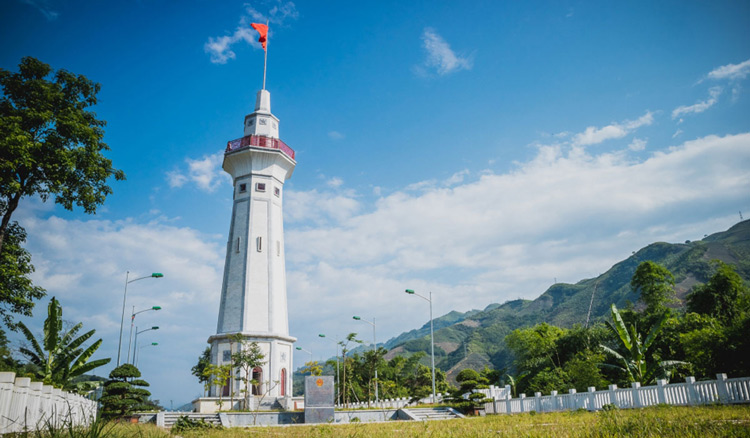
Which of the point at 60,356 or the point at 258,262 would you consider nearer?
the point at 60,356

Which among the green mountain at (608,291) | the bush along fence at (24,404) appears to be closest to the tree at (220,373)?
the bush along fence at (24,404)

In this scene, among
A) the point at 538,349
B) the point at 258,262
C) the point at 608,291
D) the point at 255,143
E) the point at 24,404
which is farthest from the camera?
the point at 608,291

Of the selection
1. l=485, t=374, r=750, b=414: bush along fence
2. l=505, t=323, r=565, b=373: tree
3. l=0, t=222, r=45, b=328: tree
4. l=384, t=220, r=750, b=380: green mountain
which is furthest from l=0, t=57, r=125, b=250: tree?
l=384, t=220, r=750, b=380: green mountain

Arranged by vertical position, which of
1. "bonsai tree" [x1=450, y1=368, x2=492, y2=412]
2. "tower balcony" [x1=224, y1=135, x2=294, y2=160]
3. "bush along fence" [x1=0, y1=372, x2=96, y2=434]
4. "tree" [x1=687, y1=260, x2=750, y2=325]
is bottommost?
"bonsai tree" [x1=450, y1=368, x2=492, y2=412]

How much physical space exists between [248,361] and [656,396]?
2353 cm

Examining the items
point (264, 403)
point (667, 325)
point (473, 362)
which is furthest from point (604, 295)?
point (264, 403)

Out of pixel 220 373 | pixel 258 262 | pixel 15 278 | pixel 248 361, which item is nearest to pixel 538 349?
pixel 258 262

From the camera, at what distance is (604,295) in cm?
15375

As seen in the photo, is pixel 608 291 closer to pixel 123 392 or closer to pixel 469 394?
pixel 469 394

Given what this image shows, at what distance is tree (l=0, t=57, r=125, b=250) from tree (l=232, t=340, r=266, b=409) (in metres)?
13.9

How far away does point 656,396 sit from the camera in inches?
652

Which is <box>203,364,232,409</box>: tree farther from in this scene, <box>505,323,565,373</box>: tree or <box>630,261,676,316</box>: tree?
<box>630,261,676,316</box>: tree

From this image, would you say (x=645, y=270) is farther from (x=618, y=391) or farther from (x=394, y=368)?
(x=618, y=391)

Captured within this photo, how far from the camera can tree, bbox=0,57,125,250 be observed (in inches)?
780
